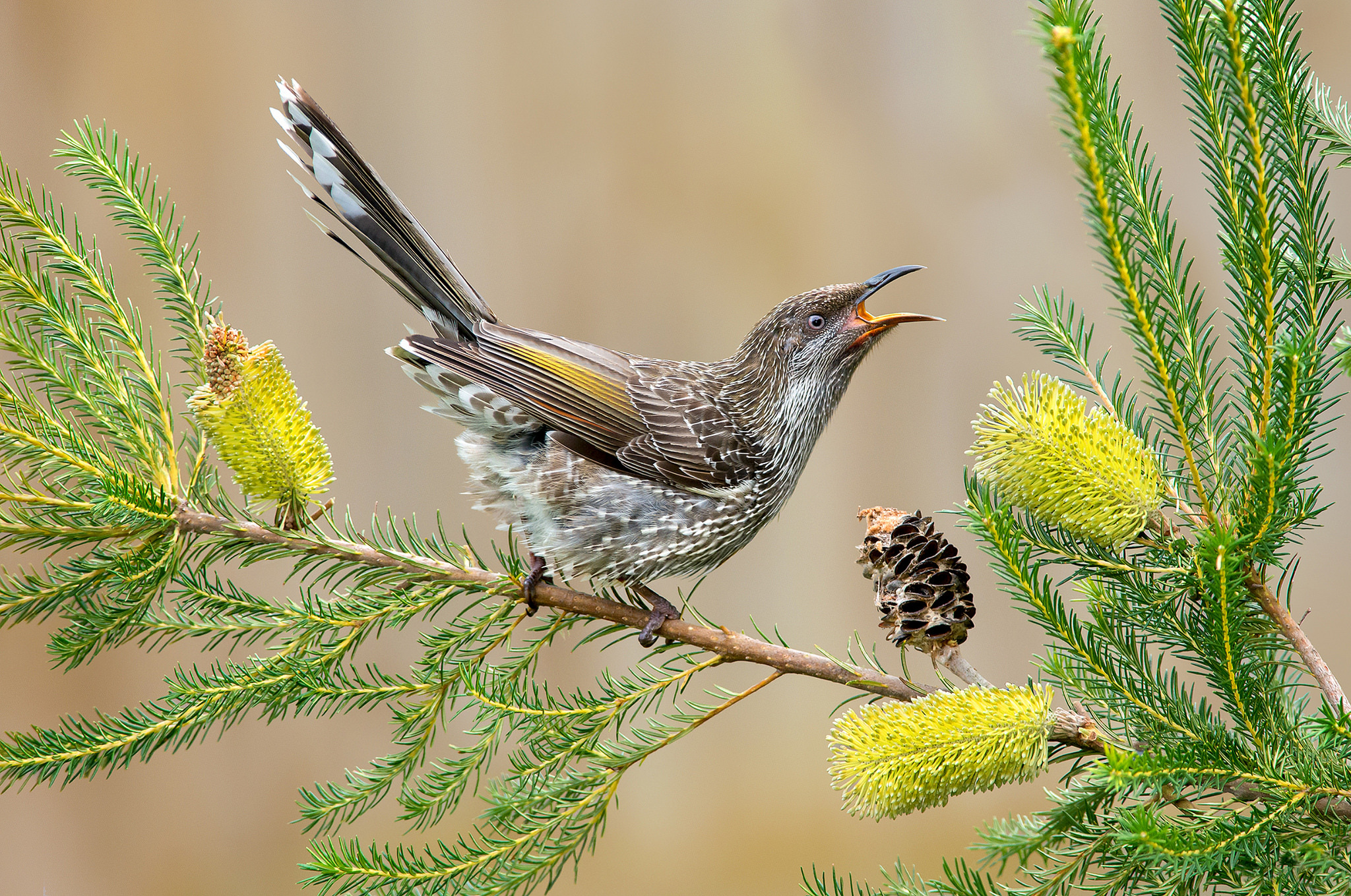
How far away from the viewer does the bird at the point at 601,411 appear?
1515 mm

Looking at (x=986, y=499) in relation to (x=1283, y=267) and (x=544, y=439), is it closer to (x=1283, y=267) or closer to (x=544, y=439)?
(x=1283, y=267)

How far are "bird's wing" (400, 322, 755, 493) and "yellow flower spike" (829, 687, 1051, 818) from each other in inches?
35.0

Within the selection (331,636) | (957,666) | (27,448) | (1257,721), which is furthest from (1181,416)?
(27,448)

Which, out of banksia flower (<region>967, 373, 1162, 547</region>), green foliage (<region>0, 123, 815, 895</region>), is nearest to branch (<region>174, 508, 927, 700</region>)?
green foliage (<region>0, 123, 815, 895</region>)

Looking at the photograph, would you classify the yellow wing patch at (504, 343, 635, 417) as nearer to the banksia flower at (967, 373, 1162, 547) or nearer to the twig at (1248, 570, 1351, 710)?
the banksia flower at (967, 373, 1162, 547)

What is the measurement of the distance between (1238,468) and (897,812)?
401 mm

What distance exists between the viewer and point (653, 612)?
137 centimetres

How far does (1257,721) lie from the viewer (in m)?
0.74

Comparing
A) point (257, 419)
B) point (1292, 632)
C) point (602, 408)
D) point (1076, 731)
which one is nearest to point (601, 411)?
point (602, 408)

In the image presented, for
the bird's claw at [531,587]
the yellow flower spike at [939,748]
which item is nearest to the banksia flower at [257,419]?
the bird's claw at [531,587]

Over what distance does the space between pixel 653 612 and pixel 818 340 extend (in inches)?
27.6

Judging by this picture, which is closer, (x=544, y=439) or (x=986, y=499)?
(x=986, y=499)

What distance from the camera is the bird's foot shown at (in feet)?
4.27

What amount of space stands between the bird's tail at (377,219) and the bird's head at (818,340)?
0.58 m
